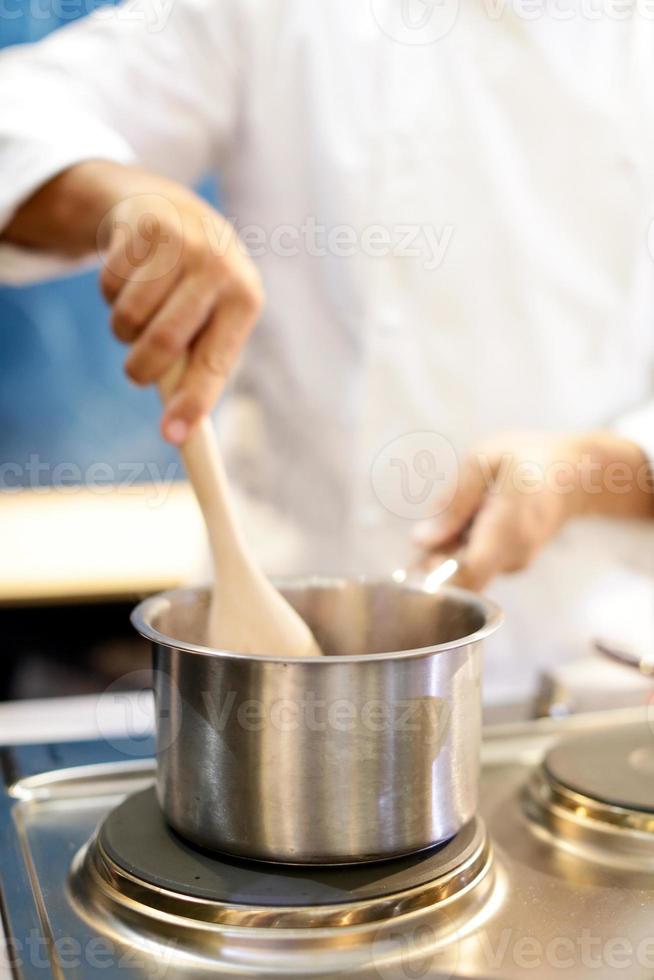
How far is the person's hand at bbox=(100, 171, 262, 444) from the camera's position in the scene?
700mm

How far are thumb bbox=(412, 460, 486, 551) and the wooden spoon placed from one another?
0.59 ft

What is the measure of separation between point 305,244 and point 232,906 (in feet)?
2.46

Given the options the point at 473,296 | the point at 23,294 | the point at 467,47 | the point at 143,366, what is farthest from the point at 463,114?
the point at 23,294

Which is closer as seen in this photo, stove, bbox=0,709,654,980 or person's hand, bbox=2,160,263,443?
stove, bbox=0,709,654,980

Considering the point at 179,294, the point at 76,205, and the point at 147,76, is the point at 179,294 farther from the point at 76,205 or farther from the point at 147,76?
the point at 147,76

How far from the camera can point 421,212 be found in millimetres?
1069

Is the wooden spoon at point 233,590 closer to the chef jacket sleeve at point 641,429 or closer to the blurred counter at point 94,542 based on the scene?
the chef jacket sleeve at point 641,429

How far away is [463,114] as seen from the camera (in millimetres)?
1058

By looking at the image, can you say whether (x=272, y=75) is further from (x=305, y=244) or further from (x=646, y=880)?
(x=646, y=880)

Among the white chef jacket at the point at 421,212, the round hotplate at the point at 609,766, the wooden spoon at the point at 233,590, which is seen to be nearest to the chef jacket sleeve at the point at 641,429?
the white chef jacket at the point at 421,212

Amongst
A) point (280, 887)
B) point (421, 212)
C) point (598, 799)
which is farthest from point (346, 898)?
point (421, 212)

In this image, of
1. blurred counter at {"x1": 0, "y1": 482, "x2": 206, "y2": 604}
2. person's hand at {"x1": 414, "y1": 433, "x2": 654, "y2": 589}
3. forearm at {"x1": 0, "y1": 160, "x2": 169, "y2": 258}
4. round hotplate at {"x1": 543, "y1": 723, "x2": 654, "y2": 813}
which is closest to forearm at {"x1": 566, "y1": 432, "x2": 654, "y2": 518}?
person's hand at {"x1": 414, "y1": 433, "x2": 654, "y2": 589}

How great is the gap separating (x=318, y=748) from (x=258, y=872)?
0.25ft

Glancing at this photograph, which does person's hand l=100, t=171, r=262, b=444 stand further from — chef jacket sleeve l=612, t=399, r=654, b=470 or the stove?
chef jacket sleeve l=612, t=399, r=654, b=470
